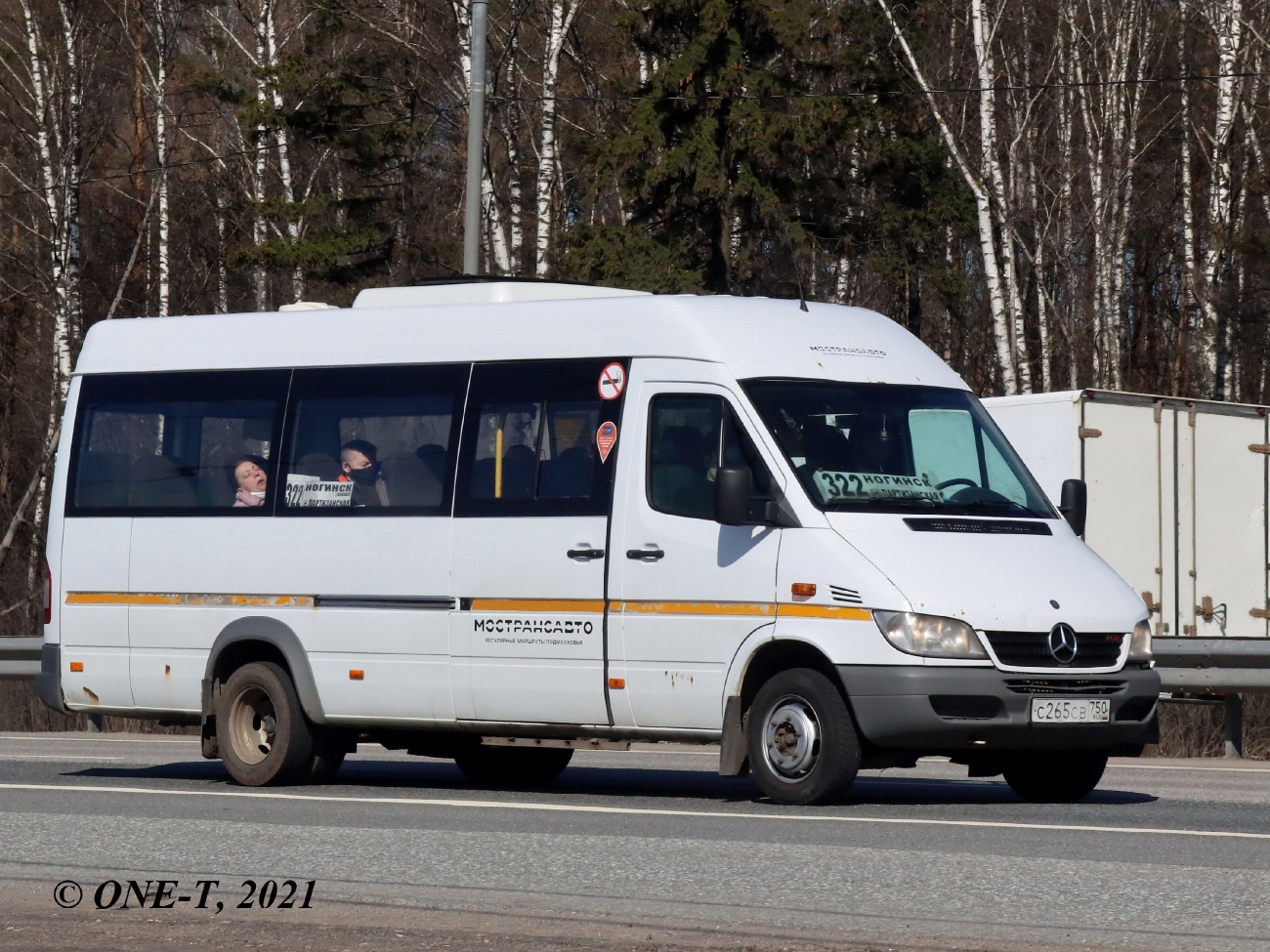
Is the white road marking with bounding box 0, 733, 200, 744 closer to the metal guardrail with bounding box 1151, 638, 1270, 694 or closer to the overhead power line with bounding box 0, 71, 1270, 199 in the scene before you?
the metal guardrail with bounding box 1151, 638, 1270, 694

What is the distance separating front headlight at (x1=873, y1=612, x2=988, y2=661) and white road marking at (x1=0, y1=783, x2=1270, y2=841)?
2.55 ft

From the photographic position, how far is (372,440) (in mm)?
12266

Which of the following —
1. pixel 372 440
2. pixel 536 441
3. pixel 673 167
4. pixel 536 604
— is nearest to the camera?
pixel 536 604

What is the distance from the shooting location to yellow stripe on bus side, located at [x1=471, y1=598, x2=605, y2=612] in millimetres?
11195

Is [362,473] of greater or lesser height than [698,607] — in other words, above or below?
above

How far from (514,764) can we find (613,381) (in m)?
2.98

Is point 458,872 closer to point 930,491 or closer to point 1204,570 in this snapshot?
point 930,491

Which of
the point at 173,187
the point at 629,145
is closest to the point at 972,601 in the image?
the point at 629,145

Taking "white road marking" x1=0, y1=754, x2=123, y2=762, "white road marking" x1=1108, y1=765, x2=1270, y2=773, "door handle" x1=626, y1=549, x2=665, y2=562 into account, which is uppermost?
"door handle" x1=626, y1=549, x2=665, y2=562

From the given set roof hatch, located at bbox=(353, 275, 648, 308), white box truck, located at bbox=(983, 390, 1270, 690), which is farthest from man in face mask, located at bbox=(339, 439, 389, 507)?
white box truck, located at bbox=(983, 390, 1270, 690)

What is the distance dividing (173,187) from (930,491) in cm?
3528

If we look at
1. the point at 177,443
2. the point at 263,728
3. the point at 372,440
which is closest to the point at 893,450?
the point at 372,440

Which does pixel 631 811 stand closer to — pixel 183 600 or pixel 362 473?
pixel 362 473

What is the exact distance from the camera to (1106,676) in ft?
33.9
